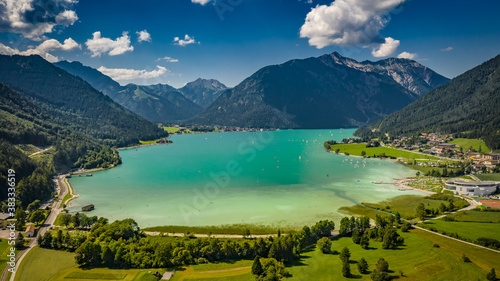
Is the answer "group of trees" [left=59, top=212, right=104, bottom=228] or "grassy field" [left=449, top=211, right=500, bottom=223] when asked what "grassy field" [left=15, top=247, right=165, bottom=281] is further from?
"grassy field" [left=449, top=211, right=500, bottom=223]

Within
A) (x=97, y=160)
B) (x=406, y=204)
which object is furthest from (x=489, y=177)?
(x=97, y=160)

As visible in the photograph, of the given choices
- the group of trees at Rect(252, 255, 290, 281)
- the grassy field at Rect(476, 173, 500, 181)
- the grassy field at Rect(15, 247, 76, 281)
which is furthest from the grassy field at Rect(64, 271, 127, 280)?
the grassy field at Rect(476, 173, 500, 181)

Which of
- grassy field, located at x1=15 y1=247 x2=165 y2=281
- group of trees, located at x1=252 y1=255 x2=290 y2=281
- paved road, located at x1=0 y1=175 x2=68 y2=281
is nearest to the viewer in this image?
group of trees, located at x1=252 y1=255 x2=290 y2=281

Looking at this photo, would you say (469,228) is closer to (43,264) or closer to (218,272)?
(218,272)

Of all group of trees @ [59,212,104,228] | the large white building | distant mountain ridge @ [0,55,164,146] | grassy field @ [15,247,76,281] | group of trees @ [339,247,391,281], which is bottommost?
grassy field @ [15,247,76,281]

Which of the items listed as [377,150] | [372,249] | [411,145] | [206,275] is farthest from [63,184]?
[411,145]

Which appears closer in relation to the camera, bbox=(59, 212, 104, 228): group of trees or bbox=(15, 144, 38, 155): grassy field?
bbox=(59, 212, 104, 228): group of trees

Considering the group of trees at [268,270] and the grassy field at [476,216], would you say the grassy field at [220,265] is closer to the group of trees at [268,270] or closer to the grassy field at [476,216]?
the group of trees at [268,270]
